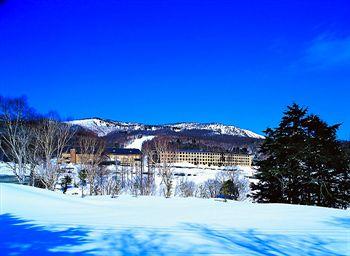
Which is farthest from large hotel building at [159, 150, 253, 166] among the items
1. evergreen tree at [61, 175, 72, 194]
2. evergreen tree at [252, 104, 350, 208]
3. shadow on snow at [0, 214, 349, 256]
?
shadow on snow at [0, 214, 349, 256]

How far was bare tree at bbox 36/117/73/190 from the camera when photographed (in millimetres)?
25233

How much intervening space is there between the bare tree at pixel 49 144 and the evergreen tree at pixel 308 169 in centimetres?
1416

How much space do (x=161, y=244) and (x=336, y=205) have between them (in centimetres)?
1928

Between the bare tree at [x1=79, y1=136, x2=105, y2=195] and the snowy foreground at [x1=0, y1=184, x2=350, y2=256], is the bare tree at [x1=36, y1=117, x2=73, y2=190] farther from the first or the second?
the snowy foreground at [x1=0, y1=184, x2=350, y2=256]

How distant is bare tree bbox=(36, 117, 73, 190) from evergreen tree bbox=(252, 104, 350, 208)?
14160mm

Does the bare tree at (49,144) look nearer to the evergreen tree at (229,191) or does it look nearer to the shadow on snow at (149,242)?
the evergreen tree at (229,191)

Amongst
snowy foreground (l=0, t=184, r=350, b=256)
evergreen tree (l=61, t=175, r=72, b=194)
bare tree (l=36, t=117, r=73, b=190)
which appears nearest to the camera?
snowy foreground (l=0, t=184, r=350, b=256)

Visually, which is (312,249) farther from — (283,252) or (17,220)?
(17,220)

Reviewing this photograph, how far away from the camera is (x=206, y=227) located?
8406 mm

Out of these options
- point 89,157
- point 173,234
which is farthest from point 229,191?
point 173,234

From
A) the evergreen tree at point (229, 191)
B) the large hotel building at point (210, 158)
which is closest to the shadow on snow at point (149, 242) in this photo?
the evergreen tree at point (229, 191)

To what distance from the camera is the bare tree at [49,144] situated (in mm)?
25233

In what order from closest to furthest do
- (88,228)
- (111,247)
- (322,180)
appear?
(111,247), (88,228), (322,180)

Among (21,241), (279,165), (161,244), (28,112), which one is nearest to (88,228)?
(21,241)
